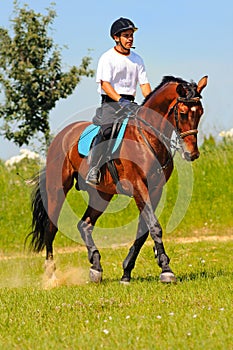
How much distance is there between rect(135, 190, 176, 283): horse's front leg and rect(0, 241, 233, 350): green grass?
20cm

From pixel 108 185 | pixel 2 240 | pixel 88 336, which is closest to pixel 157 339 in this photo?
pixel 88 336

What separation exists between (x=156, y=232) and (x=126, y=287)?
81cm

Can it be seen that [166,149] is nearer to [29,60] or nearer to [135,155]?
[135,155]

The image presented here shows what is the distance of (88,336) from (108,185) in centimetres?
439

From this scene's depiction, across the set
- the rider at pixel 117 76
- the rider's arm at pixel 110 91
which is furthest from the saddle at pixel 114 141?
the rider's arm at pixel 110 91

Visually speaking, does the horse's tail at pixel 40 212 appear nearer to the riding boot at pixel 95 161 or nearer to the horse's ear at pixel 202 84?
the riding boot at pixel 95 161

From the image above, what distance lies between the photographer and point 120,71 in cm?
1063

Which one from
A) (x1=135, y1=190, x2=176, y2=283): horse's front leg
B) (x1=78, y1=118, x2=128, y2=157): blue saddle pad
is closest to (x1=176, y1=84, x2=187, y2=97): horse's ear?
(x1=135, y1=190, x2=176, y2=283): horse's front leg

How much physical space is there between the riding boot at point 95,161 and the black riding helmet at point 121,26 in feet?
4.65

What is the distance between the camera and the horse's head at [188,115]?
9.59 m

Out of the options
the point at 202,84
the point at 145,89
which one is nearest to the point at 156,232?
the point at 202,84

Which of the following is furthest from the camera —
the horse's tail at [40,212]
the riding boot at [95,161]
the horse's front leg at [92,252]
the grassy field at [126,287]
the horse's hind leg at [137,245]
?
the horse's tail at [40,212]

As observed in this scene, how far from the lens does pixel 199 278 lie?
10.5 meters

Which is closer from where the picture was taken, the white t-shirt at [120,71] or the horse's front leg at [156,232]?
the horse's front leg at [156,232]
